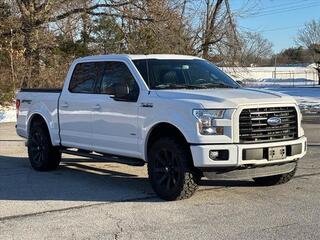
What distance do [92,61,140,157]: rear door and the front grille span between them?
1673mm

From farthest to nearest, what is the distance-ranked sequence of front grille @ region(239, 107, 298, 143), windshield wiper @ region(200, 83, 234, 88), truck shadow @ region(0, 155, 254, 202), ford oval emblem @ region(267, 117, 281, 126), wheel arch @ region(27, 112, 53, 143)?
wheel arch @ region(27, 112, 53, 143), windshield wiper @ region(200, 83, 234, 88), truck shadow @ region(0, 155, 254, 202), ford oval emblem @ region(267, 117, 281, 126), front grille @ region(239, 107, 298, 143)

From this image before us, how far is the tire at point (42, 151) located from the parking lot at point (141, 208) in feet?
0.69

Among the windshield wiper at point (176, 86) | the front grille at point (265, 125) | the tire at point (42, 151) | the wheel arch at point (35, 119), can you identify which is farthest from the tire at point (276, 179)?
the wheel arch at point (35, 119)

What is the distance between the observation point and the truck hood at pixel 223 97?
7.18 metres

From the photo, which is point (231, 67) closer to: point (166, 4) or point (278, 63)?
point (166, 4)

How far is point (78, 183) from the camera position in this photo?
909 centimetres

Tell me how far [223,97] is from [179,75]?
1.39 m

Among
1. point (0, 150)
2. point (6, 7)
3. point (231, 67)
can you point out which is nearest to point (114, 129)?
point (0, 150)

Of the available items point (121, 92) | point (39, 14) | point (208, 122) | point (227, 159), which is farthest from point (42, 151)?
point (39, 14)

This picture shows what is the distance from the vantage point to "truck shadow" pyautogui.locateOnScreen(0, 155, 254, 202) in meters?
8.03

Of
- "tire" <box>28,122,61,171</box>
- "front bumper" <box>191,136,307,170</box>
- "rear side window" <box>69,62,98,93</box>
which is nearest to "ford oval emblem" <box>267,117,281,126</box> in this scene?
"front bumper" <box>191,136,307,170</box>

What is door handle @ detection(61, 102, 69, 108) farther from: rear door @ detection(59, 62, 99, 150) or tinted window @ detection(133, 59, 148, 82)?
tinted window @ detection(133, 59, 148, 82)

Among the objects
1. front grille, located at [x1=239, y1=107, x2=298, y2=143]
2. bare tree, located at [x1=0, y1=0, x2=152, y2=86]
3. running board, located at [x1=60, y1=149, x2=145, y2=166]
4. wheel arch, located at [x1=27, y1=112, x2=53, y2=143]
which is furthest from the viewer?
bare tree, located at [x1=0, y1=0, x2=152, y2=86]

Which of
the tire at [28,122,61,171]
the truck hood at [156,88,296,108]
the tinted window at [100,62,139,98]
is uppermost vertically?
the tinted window at [100,62,139,98]
